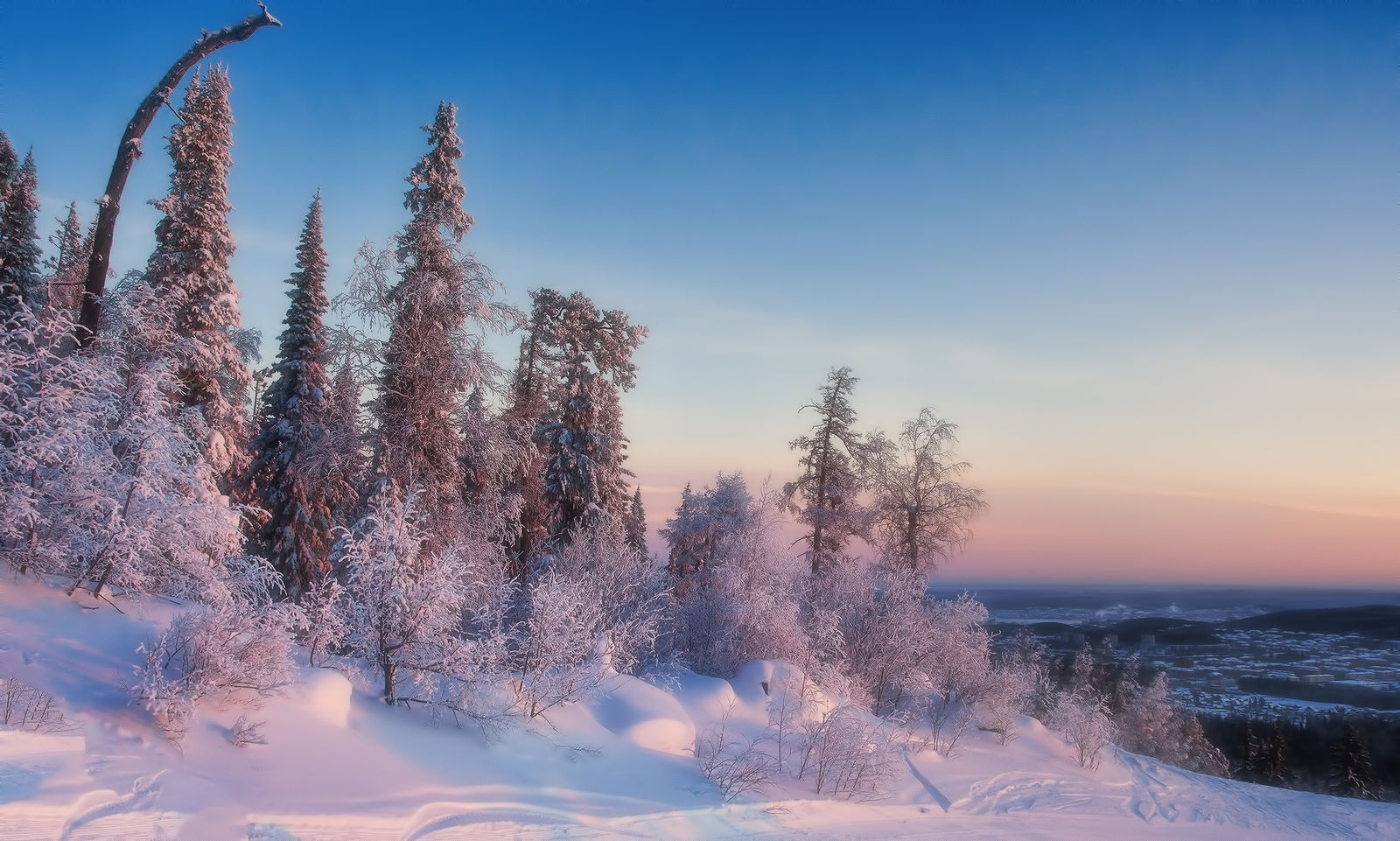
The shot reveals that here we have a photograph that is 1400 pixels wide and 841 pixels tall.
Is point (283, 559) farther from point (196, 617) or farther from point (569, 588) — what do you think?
point (196, 617)

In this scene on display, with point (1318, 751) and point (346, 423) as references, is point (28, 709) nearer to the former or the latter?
point (346, 423)

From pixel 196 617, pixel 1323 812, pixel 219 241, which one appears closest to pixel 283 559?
pixel 219 241

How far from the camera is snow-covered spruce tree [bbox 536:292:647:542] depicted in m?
25.2

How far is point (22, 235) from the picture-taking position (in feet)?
75.9

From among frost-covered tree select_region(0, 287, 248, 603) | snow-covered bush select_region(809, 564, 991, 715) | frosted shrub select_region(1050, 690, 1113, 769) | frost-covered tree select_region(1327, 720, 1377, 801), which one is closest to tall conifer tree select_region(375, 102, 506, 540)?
frost-covered tree select_region(0, 287, 248, 603)

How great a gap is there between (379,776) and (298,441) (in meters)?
16.9

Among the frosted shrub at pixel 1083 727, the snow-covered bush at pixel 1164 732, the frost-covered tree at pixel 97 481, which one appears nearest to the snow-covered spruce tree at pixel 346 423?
the frost-covered tree at pixel 97 481

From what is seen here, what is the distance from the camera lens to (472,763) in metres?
10.4

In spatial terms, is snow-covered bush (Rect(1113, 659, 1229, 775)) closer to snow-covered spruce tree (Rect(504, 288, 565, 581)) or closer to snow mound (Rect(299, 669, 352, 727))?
snow-covered spruce tree (Rect(504, 288, 565, 581))

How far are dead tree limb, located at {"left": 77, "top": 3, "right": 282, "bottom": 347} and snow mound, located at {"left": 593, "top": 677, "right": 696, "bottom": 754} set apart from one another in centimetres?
997

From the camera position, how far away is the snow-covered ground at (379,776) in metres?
7.30

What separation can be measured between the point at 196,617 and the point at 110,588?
9.67ft

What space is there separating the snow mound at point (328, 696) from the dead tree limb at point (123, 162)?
19.9ft

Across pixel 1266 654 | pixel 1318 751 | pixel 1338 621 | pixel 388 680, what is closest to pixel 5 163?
pixel 388 680
